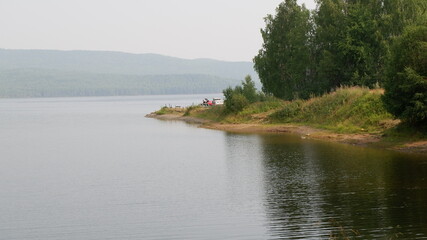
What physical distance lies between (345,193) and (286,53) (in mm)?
59657

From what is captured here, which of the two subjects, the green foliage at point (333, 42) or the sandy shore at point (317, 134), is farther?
the green foliage at point (333, 42)

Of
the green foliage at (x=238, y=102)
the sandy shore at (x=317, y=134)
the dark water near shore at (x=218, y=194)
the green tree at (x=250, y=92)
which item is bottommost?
the dark water near shore at (x=218, y=194)

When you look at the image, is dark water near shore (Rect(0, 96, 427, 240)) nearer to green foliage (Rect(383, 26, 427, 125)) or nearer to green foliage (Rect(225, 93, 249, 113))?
green foliage (Rect(383, 26, 427, 125))

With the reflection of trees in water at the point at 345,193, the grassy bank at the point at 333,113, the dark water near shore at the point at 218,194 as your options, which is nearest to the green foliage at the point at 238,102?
the grassy bank at the point at 333,113

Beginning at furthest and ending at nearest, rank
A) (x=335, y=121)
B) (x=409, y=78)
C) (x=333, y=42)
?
1. (x=333, y=42)
2. (x=335, y=121)
3. (x=409, y=78)

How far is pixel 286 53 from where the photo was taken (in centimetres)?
8644

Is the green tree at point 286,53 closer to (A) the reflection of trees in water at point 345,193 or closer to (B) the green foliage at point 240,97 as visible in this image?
(B) the green foliage at point 240,97

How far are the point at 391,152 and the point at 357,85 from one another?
94.1ft

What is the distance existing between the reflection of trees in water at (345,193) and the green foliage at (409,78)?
4103 millimetres

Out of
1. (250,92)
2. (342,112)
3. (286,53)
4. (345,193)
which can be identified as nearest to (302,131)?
(342,112)

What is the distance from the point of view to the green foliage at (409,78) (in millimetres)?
42969

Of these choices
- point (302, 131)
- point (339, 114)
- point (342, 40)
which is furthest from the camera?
point (342, 40)

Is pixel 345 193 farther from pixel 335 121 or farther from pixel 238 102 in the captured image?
pixel 238 102

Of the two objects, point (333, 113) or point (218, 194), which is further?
point (333, 113)
